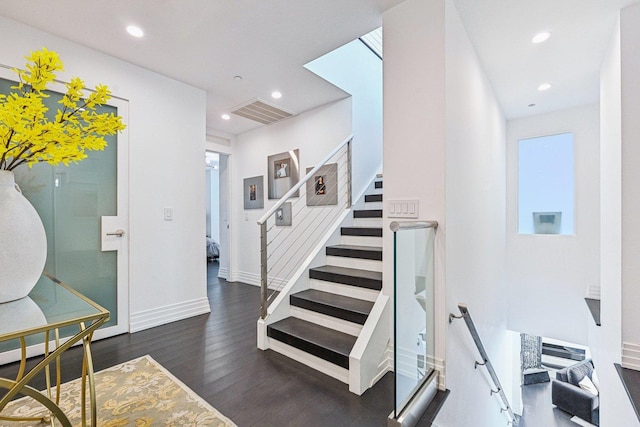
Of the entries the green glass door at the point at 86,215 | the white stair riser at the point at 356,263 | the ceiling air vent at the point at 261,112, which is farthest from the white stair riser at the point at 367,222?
the green glass door at the point at 86,215

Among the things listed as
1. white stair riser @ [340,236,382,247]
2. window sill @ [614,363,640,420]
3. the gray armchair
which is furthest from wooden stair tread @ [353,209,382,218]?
the gray armchair

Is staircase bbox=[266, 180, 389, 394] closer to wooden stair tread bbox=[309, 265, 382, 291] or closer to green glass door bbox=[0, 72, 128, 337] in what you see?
wooden stair tread bbox=[309, 265, 382, 291]

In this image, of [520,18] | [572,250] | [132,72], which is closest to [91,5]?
[132,72]

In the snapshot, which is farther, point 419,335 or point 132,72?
point 132,72

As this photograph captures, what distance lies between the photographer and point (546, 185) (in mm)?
4320

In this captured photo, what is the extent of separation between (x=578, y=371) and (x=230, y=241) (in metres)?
8.05

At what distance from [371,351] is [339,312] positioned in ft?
1.55

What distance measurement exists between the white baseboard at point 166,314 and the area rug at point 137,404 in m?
0.86

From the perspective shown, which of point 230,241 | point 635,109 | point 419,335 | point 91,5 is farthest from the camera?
point 230,241

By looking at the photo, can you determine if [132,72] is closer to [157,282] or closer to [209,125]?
[209,125]

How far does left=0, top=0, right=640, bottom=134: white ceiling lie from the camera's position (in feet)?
6.98

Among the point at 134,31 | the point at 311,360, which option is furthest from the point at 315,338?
the point at 134,31

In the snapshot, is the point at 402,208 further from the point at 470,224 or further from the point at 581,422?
the point at 581,422

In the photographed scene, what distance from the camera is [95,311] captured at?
1042mm
